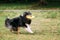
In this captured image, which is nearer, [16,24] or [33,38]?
[33,38]

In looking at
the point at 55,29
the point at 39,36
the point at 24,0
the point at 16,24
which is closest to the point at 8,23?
the point at 16,24

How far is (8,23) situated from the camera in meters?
8.80

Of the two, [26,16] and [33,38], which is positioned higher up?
[26,16]

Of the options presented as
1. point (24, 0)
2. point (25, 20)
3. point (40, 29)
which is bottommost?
point (24, 0)

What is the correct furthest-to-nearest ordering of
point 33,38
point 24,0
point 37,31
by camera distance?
point 24,0 < point 37,31 < point 33,38

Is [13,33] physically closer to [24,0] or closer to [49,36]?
[49,36]

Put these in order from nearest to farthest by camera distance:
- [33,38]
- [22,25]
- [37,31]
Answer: [33,38]
[22,25]
[37,31]

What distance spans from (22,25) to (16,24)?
203 millimetres

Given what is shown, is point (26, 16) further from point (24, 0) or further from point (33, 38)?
point (24, 0)

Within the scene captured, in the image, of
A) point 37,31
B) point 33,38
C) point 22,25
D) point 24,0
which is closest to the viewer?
point 33,38

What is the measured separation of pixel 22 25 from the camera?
8.63m

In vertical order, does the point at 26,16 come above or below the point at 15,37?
above

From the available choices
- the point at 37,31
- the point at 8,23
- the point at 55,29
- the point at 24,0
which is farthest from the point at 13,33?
the point at 24,0

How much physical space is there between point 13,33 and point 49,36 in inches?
51.2
